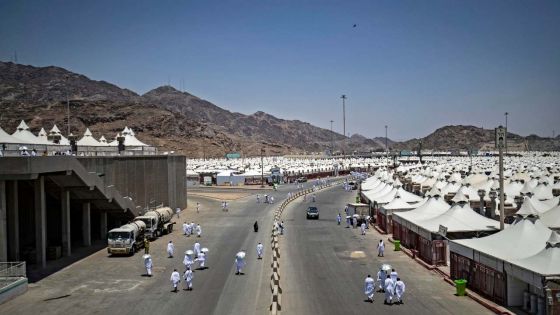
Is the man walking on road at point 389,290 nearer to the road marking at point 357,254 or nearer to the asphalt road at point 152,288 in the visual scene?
the asphalt road at point 152,288

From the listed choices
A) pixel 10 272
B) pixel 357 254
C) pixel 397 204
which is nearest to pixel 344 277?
pixel 357 254

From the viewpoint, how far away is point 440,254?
25.8m

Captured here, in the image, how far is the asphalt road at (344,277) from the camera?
1878cm

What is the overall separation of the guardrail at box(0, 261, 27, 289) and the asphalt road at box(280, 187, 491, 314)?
11.0m

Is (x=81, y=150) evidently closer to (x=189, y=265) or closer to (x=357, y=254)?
(x=189, y=265)

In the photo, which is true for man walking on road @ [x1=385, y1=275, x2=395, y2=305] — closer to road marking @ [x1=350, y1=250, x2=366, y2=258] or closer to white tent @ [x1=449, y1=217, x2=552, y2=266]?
white tent @ [x1=449, y1=217, x2=552, y2=266]

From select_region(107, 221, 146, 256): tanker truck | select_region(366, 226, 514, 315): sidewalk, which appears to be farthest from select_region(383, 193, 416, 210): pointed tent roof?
select_region(107, 221, 146, 256): tanker truck

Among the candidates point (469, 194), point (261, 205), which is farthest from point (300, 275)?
point (261, 205)

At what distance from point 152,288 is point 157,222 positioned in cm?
1512

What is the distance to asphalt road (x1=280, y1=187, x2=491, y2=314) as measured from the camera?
1878 cm

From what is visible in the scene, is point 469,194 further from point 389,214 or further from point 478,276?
point 478,276

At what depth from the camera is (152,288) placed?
22922 mm

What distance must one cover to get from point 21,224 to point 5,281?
10448mm

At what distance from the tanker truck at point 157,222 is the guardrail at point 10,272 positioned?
42.6 ft
